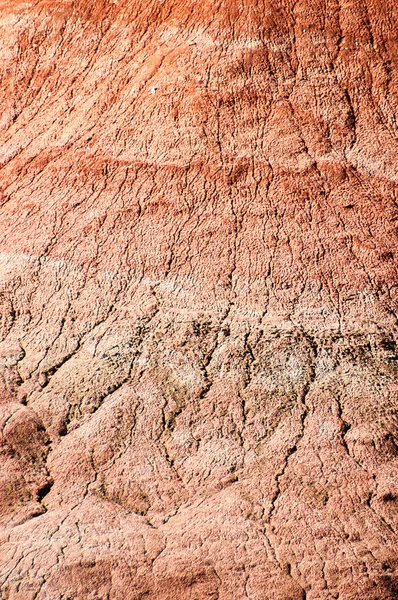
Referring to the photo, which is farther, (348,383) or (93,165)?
(93,165)

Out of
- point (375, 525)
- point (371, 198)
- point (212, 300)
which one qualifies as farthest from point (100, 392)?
point (371, 198)

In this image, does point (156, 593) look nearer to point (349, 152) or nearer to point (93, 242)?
point (93, 242)

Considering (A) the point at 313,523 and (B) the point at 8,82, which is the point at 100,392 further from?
(B) the point at 8,82

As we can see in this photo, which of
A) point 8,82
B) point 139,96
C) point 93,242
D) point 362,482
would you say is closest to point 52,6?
point 8,82

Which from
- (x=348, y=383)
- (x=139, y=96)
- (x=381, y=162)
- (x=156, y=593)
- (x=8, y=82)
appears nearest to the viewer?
(x=156, y=593)

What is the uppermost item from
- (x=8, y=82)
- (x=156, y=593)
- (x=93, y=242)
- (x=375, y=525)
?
(x=8, y=82)

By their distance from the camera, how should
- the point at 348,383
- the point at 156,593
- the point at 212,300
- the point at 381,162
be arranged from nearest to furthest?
the point at 156,593
the point at 348,383
the point at 212,300
the point at 381,162

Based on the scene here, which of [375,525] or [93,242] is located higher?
[93,242]
